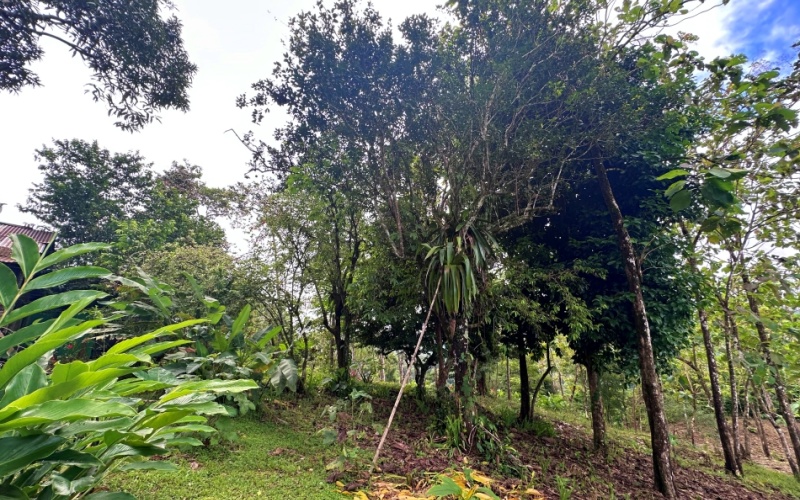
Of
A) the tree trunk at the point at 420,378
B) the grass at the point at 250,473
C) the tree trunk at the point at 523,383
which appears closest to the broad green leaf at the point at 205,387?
the grass at the point at 250,473

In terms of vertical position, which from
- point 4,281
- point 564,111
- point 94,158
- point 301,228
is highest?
point 94,158

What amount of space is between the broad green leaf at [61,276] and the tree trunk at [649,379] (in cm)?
460

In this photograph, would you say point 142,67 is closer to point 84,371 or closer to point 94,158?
point 84,371

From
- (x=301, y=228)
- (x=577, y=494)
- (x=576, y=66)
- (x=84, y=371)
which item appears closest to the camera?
(x=84, y=371)

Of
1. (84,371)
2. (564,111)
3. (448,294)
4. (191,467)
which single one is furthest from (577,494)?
(564,111)

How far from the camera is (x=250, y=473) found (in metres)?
2.37

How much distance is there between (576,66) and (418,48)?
1.84 meters

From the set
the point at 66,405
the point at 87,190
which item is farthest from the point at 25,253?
the point at 87,190

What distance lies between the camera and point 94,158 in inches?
521

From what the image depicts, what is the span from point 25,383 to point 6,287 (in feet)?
1.10

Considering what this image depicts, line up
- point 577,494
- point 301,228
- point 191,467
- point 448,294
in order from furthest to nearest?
point 301,228 → point 448,294 → point 577,494 → point 191,467

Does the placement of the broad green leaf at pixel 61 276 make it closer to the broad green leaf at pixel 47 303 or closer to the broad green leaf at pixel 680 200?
the broad green leaf at pixel 47 303

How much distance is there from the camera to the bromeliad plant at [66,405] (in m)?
0.79

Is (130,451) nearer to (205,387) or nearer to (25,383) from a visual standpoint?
(205,387)
